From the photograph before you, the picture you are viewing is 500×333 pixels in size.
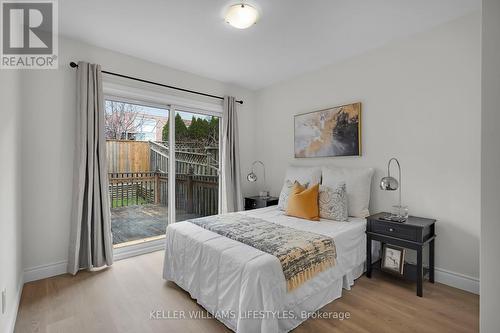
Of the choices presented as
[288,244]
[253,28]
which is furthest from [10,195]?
[253,28]

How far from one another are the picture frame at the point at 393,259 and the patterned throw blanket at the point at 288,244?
728 millimetres

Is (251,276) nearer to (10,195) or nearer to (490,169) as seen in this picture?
(490,169)

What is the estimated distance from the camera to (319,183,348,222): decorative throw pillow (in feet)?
8.70

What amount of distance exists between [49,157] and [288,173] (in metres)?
2.83

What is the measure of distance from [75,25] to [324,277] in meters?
3.27

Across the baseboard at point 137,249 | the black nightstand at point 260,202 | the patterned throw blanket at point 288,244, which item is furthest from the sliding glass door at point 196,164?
the patterned throw blanket at point 288,244

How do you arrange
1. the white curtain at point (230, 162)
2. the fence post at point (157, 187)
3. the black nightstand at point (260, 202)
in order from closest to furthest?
Result: 1. the fence post at point (157, 187)
2. the black nightstand at point (260, 202)
3. the white curtain at point (230, 162)

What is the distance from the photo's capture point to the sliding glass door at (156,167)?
316cm

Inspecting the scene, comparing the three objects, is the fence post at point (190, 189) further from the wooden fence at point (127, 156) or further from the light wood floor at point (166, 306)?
the light wood floor at point (166, 306)

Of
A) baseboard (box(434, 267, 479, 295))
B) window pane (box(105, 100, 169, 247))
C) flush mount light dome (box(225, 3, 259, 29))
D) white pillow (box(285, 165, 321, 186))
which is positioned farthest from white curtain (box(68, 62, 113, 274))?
baseboard (box(434, 267, 479, 295))

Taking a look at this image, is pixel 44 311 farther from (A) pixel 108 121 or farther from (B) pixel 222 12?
(B) pixel 222 12

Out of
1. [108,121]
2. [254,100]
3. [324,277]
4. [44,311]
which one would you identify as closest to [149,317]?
[44,311]

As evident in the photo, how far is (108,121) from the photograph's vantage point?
307cm

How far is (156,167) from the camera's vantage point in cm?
346
